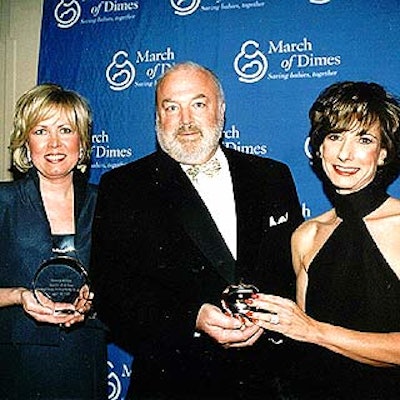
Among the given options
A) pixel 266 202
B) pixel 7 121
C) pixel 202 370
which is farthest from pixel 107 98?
pixel 202 370

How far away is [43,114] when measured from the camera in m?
2.44

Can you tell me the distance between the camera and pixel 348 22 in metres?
3.17

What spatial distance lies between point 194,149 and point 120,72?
1.50 meters

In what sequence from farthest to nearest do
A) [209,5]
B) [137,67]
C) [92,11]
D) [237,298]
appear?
[92,11] → [137,67] → [209,5] → [237,298]

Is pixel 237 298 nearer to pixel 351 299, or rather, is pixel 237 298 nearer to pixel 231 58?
pixel 351 299

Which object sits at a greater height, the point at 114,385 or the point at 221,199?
the point at 221,199

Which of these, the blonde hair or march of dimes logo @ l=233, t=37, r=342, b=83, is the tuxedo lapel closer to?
the blonde hair

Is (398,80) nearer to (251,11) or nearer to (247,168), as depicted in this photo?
(251,11)

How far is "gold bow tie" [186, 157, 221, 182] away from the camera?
2359 millimetres

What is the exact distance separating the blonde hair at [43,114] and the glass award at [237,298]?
3.17ft

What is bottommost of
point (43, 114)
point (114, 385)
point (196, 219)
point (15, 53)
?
point (114, 385)

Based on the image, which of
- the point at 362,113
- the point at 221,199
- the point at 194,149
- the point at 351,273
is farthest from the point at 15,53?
the point at 351,273

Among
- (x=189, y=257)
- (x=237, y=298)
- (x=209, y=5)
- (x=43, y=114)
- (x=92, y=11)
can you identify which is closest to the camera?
(x=237, y=298)

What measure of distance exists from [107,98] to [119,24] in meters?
0.47
